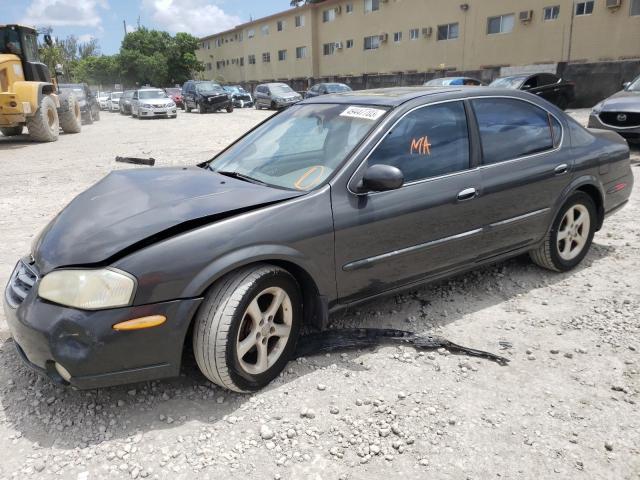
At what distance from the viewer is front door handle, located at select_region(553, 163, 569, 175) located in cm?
392

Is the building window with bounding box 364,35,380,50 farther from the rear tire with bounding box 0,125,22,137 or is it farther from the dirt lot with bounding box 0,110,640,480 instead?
the dirt lot with bounding box 0,110,640,480

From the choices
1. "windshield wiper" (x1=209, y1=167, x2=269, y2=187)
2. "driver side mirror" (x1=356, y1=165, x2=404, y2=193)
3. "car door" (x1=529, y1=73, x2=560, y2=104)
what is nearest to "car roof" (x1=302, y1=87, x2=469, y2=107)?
"driver side mirror" (x1=356, y1=165, x2=404, y2=193)

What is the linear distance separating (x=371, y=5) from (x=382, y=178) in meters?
35.8

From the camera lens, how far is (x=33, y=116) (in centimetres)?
1384

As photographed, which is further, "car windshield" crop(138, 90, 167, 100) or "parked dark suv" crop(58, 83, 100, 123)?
"car windshield" crop(138, 90, 167, 100)

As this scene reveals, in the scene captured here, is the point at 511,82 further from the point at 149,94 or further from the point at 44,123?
the point at 149,94

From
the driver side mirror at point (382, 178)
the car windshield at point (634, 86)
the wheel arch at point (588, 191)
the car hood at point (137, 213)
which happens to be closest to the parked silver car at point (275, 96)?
the car windshield at point (634, 86)

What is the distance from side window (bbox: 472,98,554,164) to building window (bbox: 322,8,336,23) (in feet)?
127

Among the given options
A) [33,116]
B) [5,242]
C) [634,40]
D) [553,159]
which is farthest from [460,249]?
[634,40]

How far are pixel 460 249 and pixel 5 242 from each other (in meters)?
4.66

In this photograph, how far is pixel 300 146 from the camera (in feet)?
11.5

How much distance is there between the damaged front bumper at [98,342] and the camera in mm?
2291

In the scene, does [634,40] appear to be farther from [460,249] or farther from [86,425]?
[86,425]

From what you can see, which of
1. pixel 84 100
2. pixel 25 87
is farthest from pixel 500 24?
pixel 25 87
